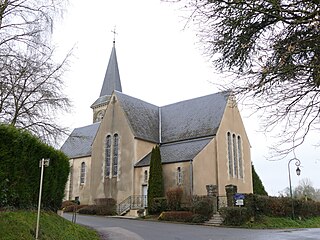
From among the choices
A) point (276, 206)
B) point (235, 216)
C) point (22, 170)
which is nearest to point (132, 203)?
point (235, 216)

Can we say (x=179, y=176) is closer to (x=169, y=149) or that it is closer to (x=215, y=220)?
(x=169, y=149)

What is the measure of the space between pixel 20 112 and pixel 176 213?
493 inches

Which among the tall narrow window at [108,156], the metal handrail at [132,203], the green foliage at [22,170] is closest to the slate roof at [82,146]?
the tall narrow window at [108,156]

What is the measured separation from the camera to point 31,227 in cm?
948

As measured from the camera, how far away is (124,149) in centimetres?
3066

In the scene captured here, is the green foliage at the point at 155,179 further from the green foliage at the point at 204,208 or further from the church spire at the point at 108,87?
the church spire at the point at 108,87

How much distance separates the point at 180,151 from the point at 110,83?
88.1 feet

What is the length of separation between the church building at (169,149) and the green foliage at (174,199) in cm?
106

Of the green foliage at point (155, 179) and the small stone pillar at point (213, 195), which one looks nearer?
the small stone pillar at point (213, 195)

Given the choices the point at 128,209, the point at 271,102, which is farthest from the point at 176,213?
the point at 271,102

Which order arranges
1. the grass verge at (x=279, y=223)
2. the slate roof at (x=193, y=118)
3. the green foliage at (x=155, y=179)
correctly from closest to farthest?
the grass verge at (x=279, y=223) < the green foliage at (x=155, y=179) < the slate roof at (x=193, y=118)

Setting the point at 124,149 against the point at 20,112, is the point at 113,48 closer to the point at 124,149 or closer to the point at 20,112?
the point at 124,149

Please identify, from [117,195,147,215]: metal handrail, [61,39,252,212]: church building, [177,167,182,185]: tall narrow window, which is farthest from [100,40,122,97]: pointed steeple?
[177,167,182,185]: tall narrow window

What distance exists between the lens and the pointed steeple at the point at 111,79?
51759mm
